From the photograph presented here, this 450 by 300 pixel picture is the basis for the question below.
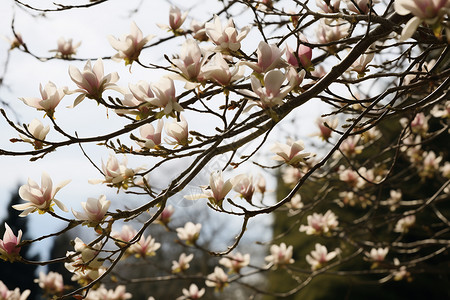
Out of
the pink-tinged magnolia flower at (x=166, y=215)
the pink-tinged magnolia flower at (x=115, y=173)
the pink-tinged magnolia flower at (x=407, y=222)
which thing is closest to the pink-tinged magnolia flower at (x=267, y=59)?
the pink-tinged magnolia flower at (x=115, y=173)

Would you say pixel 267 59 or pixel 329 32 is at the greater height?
pixel 329 32

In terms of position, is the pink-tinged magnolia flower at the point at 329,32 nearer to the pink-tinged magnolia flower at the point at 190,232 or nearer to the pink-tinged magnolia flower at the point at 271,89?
the pink-tinged magnolia flower at the point at 271,89

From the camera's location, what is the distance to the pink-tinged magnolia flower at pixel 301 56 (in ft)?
4.15

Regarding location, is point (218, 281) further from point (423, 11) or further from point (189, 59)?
point (423, 11)

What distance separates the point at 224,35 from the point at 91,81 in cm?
39

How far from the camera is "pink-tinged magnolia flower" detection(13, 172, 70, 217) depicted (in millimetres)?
1223

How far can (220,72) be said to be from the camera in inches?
43.6

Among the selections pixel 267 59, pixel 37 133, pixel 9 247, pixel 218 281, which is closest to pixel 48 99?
pixel 37 133

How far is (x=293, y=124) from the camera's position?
121 inches

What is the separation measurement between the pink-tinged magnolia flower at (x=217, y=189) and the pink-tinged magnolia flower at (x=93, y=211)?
0.30 meters

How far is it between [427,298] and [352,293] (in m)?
0.69

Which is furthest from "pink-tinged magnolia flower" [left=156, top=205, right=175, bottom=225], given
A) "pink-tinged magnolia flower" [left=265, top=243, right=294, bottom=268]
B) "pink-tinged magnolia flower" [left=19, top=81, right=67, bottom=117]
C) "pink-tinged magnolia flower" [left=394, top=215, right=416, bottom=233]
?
"pink-tinged magnolia flower" [left=394, top=215, right=416, bottom=233]

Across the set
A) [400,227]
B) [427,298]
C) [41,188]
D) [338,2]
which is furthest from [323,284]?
[41,188]

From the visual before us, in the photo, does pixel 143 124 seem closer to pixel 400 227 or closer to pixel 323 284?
pixel 400 227
